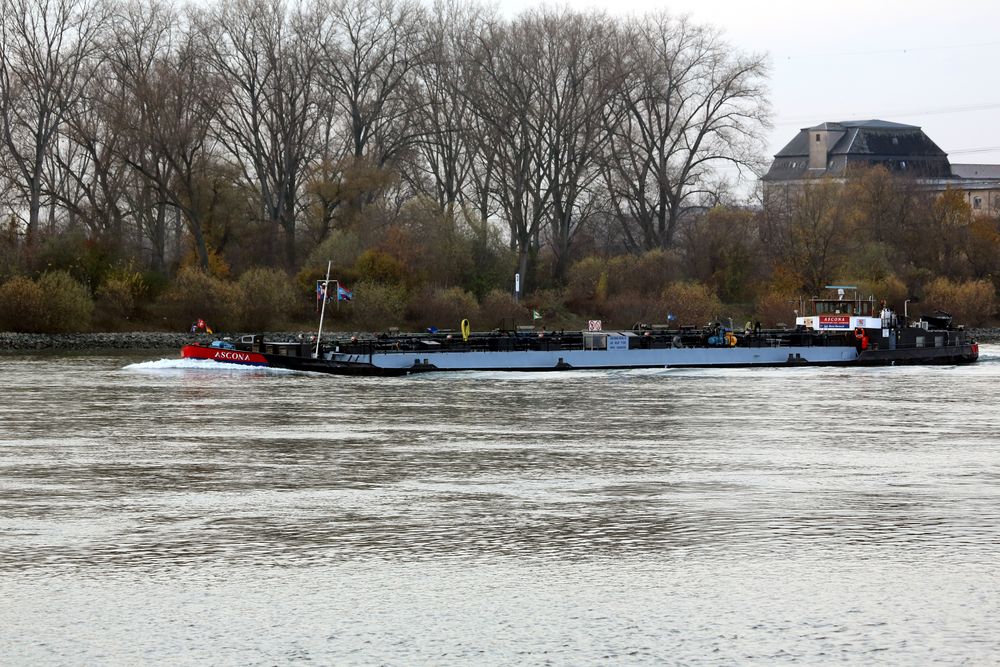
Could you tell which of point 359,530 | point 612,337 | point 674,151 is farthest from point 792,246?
point 359,530

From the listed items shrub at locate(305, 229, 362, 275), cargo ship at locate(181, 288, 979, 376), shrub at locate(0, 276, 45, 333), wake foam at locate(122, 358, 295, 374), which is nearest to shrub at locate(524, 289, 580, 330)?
shrub at locate(305, 229, 362, 275)

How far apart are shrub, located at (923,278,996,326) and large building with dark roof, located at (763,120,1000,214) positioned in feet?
192

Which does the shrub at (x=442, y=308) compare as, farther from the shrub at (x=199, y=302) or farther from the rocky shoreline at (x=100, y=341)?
the shrub at (x=199, y=302)

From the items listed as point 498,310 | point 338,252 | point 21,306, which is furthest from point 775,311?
point 21,306

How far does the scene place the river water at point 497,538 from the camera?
622 inches

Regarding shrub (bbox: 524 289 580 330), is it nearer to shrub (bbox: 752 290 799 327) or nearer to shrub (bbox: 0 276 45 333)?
shrub (bbox: 752 290 799 327)

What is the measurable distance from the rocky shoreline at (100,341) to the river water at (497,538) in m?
38.5

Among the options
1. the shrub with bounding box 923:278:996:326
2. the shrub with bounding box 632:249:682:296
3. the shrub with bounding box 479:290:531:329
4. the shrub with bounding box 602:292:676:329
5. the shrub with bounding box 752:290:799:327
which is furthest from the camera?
the shrub with bounding box 923:278:996:326

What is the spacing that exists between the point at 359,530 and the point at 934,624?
8.75 metres

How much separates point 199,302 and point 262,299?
355 centimetres

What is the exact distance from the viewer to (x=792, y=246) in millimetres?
106750

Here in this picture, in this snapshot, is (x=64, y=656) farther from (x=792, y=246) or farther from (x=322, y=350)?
(x=792, y=246)

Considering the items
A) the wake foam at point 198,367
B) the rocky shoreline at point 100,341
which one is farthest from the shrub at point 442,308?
the wake foam at point 198,367

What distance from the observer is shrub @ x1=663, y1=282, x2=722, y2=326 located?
94.0 metres
